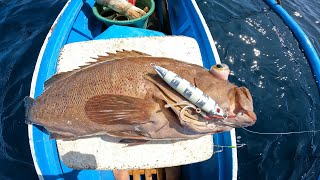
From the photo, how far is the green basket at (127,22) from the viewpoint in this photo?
13.8 ft

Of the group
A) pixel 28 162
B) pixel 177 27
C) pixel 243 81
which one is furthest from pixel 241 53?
pixel 28 162

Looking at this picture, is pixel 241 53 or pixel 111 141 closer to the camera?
pixel 111 141

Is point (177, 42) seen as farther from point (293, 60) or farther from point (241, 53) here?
point (293, 60)

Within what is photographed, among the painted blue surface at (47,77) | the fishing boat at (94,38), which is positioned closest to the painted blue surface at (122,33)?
the fishing boat at (94,38)

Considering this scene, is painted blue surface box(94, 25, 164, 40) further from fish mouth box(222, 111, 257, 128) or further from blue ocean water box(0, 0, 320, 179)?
blue ocean water box(0, 0, 320, 179)

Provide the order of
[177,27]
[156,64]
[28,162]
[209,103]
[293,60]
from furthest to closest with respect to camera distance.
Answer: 1. [293,60]
2. [177,27]
3. [28,162]
4. [156,64]
5. [209,103]

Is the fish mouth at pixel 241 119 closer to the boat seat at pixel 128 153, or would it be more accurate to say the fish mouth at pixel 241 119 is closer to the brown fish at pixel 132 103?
the brown fish at pixel 132 103

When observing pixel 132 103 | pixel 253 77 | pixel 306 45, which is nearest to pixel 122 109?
pixel 132 103

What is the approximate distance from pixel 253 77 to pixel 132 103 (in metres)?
3.78

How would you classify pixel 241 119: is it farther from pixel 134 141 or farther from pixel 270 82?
pixel 270 82

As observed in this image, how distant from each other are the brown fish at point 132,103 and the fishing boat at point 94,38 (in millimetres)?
548

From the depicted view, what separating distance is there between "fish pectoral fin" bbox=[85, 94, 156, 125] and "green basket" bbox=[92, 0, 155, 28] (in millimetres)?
2218

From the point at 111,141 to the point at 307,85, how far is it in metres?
4.26

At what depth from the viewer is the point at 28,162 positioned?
432cm
